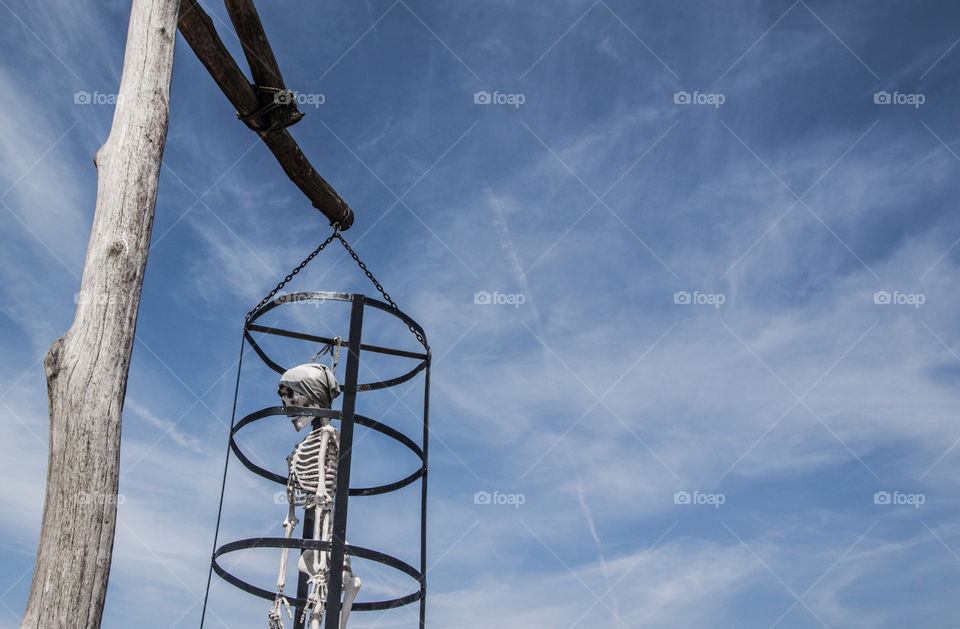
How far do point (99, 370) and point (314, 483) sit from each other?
320 centimetres

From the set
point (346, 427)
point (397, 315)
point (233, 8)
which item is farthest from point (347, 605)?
point (233, 8)

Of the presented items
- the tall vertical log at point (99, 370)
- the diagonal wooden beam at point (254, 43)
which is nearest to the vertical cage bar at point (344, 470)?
the tall vertical log at point (99, 370)

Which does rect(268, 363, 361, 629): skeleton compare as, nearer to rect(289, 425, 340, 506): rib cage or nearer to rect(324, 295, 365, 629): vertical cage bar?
rect(289, 425, 340, 506): rib cage

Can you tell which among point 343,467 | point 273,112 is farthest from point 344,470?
point 273,112

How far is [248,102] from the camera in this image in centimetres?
725

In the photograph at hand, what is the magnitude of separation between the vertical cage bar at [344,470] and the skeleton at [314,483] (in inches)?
19.9

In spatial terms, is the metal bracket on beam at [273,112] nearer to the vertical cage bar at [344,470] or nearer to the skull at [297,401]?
the vertical cage bar at [344,470]

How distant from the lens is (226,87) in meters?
7.07

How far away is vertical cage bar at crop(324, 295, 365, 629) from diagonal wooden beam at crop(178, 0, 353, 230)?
6.54 feet

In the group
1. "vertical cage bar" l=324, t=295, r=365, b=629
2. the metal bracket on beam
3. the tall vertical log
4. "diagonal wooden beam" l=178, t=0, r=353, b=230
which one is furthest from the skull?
the tall vertical log

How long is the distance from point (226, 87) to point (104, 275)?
11.2 feet

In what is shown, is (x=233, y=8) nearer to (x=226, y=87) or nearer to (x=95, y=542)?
(x=226, y=87)

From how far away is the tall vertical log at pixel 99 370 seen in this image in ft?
12.2

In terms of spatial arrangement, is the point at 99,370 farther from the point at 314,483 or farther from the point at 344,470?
the point at 314,483
